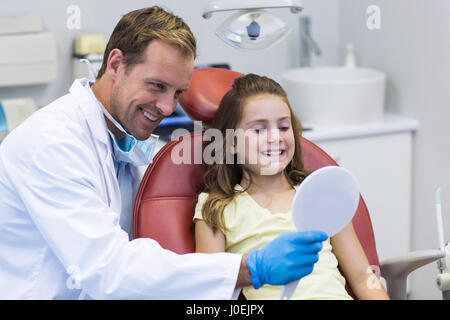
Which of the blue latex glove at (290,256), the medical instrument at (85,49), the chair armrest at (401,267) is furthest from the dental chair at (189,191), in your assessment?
the medical instrument at (85,49)

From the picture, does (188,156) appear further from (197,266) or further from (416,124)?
(416,124)

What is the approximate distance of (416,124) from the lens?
2.34 m

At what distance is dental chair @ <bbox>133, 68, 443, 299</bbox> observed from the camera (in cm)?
150

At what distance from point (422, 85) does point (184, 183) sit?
3.65ft

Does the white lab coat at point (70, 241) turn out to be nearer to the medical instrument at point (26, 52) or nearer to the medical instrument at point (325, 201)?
the medical instrument at point (325, 201)

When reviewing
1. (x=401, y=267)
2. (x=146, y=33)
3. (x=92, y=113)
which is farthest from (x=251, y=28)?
(x=401, y=267)

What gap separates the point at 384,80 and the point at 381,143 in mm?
227

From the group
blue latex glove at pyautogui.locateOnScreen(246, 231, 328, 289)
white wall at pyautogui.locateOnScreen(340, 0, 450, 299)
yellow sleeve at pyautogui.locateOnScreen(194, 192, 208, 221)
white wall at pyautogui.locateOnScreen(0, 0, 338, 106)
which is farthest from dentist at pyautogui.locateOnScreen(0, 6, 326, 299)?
white wall at pyautogui.locateOnScreen(340, 0, 450, 299)

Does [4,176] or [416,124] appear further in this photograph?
[416,124]

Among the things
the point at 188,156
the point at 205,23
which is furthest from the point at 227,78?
the point at 205,23

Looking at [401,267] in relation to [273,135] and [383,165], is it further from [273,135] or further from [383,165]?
[383,165]

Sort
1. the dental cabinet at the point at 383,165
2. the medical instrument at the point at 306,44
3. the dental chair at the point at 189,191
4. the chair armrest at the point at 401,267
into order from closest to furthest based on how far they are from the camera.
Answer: the chair armrest at the point at 401,267 < the dental chair at the point at 189,191 < the dental cabinet at the point at 383,165 < the medical instrument at the point at 306,44

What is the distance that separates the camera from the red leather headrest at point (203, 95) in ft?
5.33

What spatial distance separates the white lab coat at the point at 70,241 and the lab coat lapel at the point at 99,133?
1.1 inches
